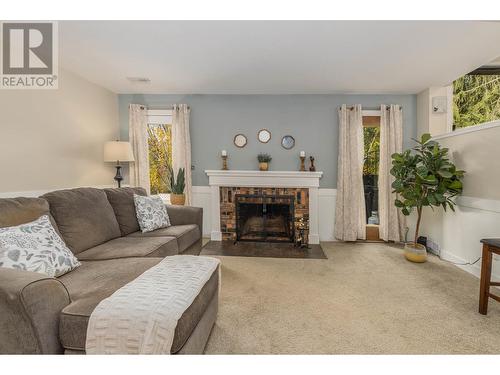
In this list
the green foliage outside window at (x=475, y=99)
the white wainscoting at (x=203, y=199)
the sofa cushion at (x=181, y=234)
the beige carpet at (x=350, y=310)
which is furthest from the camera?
the white wainscoting at (x=203, y=199)

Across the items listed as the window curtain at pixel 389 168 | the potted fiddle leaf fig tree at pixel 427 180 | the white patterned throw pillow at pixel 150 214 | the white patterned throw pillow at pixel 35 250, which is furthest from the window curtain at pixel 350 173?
the white patterned throw pillow at pixel 35 250

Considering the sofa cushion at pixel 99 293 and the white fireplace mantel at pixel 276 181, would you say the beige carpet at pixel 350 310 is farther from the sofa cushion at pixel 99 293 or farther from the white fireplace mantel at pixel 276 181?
the white fireplace mantel at pixel 276 181

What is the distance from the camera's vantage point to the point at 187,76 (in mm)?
3307

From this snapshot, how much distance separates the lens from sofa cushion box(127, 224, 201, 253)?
254 centimetres

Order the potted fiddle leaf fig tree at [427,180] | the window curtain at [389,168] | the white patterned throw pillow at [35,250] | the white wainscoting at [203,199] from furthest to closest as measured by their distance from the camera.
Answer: the white wainscoting at [203,199] → the window curtain at [389,168] → the potted fiddle leaf fig tree at [427,180] → the white patterned throw pillow at [35,250]

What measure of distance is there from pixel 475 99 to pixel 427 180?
2.12m

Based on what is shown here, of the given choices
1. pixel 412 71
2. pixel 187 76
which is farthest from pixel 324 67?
pixel 187 76

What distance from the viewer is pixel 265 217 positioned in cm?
396

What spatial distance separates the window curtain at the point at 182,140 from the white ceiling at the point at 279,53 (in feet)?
1.41

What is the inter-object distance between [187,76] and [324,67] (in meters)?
1.76

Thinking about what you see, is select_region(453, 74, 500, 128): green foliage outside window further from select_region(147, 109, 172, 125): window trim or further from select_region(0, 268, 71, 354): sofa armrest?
select_region(0, 268, 71, 354): sofa armrest

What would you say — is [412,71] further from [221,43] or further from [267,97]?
[221,43]

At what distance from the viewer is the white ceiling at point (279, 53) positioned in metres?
2.12

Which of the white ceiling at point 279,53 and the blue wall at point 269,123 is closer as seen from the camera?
the white ceiling at point 279,53
